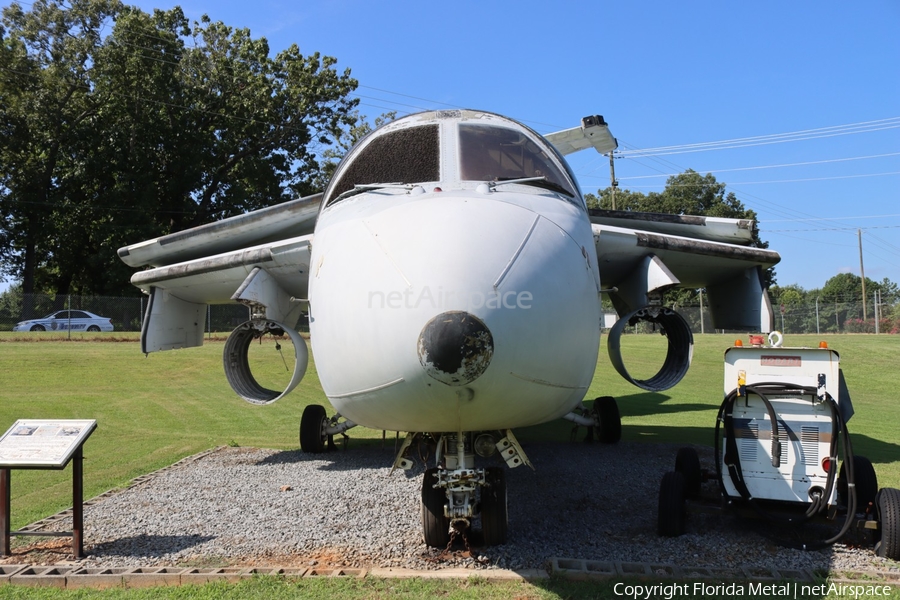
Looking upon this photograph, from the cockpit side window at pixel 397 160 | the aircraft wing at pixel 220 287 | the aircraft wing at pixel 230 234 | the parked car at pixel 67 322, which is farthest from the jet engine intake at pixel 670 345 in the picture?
the parked car at pixel 67 322

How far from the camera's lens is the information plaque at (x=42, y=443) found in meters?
5.16

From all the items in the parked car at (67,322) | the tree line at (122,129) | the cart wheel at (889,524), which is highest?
the tree line at (122,129)

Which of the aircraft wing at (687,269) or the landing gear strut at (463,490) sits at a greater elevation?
the aircraft wing at (687,269)

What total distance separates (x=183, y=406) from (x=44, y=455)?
9.78 metres

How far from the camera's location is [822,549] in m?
5.07

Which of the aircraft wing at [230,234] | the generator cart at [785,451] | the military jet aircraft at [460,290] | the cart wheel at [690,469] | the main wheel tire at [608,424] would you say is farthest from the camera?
the main wheel tire at [608,424]

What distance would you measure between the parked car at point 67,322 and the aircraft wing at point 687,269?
27.1 m

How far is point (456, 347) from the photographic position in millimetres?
3262

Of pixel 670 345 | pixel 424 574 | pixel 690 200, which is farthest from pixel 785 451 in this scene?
pixel 690 200

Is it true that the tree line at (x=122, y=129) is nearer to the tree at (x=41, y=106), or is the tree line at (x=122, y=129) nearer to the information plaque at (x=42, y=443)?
the tree at (x=41, y=106)

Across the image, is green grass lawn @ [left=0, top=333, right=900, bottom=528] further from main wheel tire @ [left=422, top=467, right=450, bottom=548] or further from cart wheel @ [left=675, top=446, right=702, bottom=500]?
main wheel tire @ [left=422, top=467, right=450, bottom=548]

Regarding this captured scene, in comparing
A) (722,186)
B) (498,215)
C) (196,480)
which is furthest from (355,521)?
(722,186)

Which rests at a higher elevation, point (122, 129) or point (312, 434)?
point (122, 129)

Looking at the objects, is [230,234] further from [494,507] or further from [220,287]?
[494,507]
